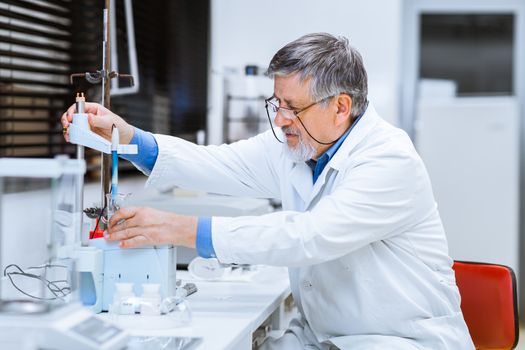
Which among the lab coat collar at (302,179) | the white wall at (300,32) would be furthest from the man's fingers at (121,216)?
the white wall at (300,32)

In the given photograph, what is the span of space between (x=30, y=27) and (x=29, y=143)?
363 mm

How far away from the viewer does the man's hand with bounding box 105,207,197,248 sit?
5.36 feet

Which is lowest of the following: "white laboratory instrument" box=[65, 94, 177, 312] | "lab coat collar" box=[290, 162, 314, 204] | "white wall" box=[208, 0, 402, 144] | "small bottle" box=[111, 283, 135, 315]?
"small bottle" box=[111, 283, 135, 315]

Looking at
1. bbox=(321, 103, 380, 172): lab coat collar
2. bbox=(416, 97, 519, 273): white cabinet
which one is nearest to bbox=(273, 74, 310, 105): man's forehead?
A: bbox=(321, 103, 380, 172): lab coat collar

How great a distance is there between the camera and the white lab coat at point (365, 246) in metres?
1.63

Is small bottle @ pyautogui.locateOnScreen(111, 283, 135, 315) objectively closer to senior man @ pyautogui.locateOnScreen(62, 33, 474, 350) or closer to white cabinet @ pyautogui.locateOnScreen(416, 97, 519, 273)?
senior man @ pyautogui.locateOnScreen(62, 33, 474, 350)

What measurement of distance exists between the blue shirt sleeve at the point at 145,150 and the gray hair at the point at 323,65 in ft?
1.36

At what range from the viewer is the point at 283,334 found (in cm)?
195

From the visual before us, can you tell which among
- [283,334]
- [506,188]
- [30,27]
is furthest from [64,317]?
[506,188]

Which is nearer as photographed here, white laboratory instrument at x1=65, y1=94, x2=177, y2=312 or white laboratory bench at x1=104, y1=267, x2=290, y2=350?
white laboratory bench at x1=104, y1=267, x2=290, y2=350

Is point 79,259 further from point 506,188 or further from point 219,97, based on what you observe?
point 506,188

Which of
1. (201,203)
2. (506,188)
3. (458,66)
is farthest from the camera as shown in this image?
(458,66)

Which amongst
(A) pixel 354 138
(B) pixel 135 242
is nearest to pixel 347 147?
(A) pixel 354 138

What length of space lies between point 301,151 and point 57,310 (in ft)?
2.90
